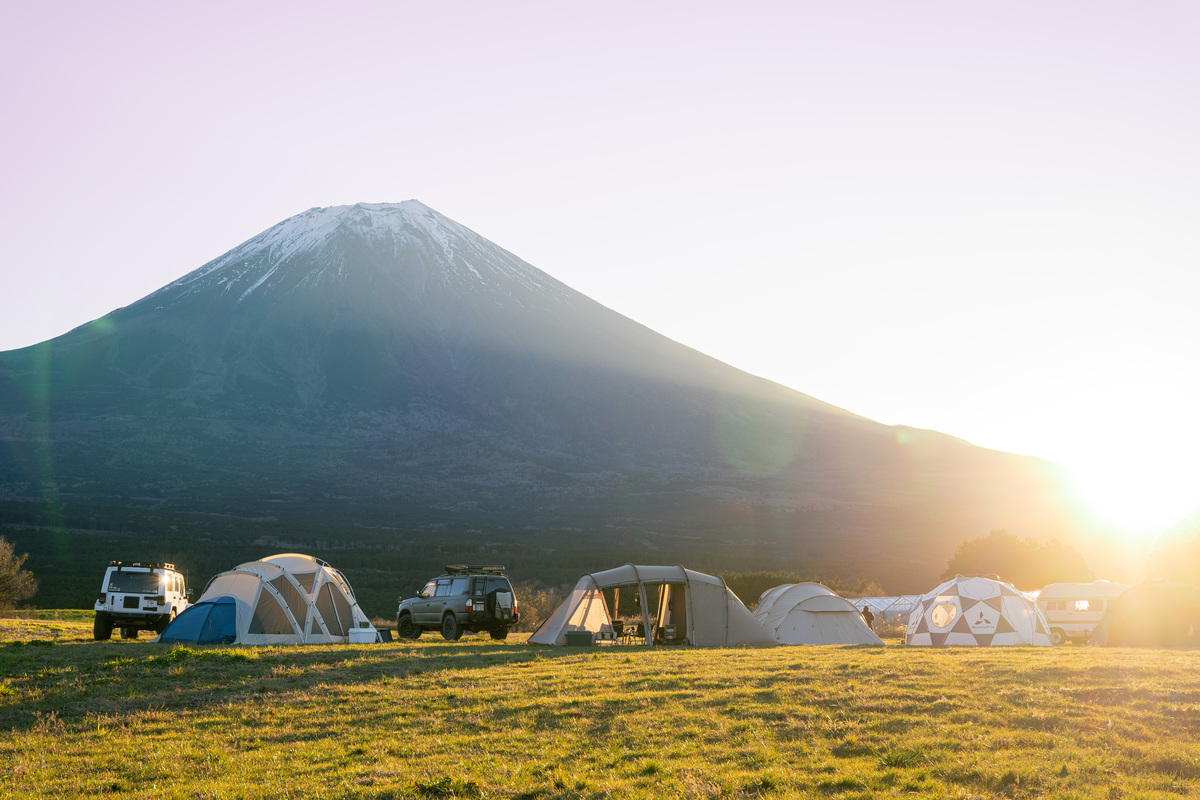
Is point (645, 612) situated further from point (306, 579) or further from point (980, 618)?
point (980, 618)

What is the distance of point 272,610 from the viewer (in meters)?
20.2

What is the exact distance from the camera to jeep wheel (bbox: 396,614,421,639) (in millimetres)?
24391

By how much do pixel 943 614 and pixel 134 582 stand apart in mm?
20681

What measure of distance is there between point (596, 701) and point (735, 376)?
155 m

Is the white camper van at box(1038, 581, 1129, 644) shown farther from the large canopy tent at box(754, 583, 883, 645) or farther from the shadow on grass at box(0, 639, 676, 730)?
the shadow on grass at box(0, 639, 676, 730)

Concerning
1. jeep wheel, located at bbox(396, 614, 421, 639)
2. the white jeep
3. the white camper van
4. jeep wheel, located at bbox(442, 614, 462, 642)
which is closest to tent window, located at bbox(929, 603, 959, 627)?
the white camper van

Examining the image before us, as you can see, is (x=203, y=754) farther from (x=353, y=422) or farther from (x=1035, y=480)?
(x=1035, y=480)

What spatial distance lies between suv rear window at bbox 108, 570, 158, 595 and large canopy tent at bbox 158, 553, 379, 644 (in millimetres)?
2269

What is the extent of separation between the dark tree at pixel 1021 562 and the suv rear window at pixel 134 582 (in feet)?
144

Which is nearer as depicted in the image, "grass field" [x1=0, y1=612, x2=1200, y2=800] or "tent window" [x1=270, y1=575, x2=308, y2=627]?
"grass field" [x1=0, y1=612, x2=1200, y2=800]

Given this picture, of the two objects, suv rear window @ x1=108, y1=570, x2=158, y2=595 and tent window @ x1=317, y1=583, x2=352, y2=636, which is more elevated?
suv rear window @ x1=108, y1=570, x2=158, y2=595

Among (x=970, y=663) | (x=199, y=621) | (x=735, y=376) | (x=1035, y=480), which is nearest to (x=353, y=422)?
(x=735, y=376)

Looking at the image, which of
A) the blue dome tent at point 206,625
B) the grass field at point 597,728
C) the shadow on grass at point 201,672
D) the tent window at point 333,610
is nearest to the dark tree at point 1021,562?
the tent window at point 333,610

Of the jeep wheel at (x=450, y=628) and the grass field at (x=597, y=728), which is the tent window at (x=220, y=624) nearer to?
the grass field at (x=597, y=728)
